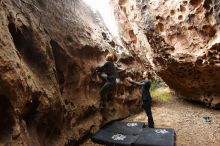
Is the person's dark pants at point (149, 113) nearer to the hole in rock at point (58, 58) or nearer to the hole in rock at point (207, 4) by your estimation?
the hole in rock at point (58, 58)

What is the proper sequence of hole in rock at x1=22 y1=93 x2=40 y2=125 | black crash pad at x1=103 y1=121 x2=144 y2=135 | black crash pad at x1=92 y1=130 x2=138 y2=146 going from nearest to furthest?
hole in rock at x1=22 y1=93 x2=40 y2=125 < black crash pad at x1=92 y1=130 x2=138 y2=146 < black crash pad at x1=103 y1=121 x2=144 y2=135

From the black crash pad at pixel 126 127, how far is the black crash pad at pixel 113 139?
0.28 meters

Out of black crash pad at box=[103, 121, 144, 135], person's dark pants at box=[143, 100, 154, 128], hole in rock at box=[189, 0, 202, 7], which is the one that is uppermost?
hole in rock at box=[189, 0, 202, 7]

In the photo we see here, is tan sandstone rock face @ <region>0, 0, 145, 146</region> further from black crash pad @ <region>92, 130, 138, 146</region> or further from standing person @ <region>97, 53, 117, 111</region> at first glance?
black crash pad @ <region>92, 130, 138, 146</region>

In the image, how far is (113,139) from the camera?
783cm

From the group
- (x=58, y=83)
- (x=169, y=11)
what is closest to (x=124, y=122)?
(x=58, y=83)

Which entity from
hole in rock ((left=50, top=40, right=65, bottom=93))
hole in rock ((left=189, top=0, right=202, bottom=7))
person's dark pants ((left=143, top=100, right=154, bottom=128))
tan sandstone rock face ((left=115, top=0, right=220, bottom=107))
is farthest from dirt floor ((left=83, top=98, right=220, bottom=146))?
hole in rock ((left=189, top=0, right=202, bottom=7))

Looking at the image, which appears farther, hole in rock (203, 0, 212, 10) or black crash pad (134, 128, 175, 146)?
hole in rock (203, 0, 212, 10)

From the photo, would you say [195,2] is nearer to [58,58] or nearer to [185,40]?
[185,40]

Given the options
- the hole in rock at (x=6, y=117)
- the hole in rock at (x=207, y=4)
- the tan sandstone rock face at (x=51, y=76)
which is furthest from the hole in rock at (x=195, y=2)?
the hole in rock at (x=6, y=117)

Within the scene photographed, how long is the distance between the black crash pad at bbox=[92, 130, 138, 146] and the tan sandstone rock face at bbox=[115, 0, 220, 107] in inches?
162

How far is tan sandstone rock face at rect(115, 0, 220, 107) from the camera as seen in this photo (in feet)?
30.7

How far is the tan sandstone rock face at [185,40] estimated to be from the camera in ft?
30.7

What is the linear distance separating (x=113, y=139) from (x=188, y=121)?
11.4 ft
